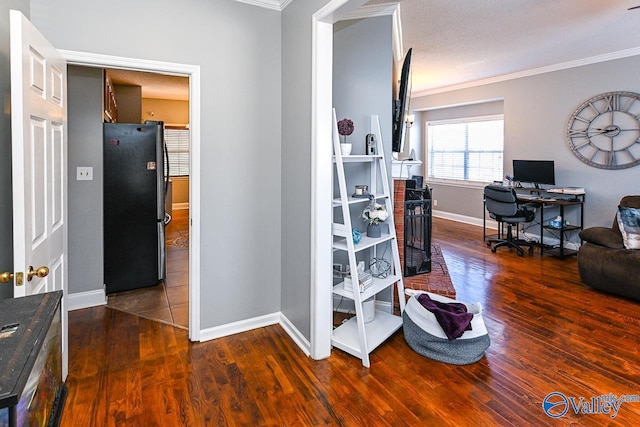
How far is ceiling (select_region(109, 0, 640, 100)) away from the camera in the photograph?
3.42 m

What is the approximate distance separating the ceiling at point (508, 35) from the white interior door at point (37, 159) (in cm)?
232

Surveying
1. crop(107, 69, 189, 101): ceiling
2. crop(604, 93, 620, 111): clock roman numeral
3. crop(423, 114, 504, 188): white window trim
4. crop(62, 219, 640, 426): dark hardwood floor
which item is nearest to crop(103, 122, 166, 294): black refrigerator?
crop(62, 219, 640, 426): dark hardwood floor

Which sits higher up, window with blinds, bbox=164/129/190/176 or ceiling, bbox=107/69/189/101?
ceiling, bbox=107/69/189/101

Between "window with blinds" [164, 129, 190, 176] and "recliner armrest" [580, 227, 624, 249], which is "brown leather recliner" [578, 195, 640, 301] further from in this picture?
"window with blinds" [164, 129, 190, 176]

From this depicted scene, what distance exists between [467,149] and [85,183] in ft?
21.8

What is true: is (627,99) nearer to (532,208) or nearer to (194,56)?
(532,208)

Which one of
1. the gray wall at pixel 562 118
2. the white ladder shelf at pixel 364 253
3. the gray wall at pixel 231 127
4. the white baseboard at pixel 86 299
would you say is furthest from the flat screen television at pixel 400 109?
the gray wall at pixel 562 118

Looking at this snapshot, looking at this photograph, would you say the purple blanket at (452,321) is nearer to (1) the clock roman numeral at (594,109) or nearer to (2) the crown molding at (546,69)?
(1) the clock roman numeral at (594,109)

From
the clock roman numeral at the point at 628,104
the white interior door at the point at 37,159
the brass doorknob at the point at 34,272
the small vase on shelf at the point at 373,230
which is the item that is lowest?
the brass doorknob at the point at 34,272

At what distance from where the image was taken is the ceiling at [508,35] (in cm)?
342

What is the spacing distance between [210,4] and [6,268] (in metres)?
2.04

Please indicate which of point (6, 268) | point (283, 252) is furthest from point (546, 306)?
point (6, 268)

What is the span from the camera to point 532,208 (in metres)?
5.76

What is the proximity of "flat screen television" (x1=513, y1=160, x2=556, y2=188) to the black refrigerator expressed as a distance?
5152 millimetres
